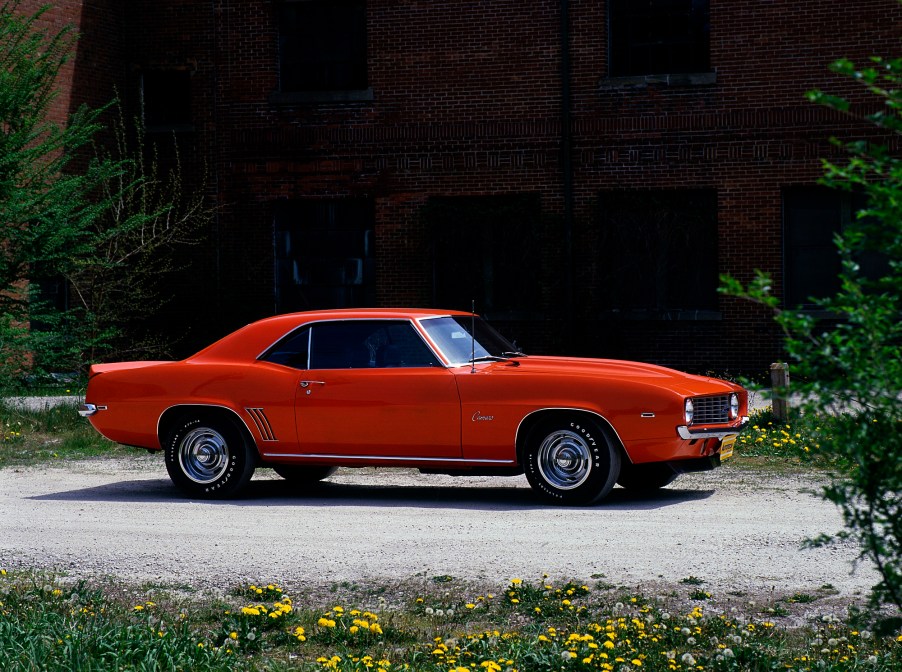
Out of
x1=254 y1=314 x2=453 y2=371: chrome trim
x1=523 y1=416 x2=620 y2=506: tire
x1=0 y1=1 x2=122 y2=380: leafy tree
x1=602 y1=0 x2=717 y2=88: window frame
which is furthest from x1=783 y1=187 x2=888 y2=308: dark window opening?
x1=523 y1=416 x2=620 y2=506: tire

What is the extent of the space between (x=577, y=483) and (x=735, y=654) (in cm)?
461

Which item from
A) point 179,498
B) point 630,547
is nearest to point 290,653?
point 630,547

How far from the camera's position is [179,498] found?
11.2 m

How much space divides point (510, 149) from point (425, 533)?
48.0 ft

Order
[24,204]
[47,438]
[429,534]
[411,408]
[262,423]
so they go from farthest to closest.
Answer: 1. [24,204]
2. [47,438]
3. [262,423]
4. [411,408]
5. [429,534]

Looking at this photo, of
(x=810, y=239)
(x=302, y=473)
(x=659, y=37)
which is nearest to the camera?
(x=302, y=473)

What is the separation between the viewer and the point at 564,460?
10.3 metres

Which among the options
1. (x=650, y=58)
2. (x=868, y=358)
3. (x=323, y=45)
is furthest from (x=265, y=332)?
(x=323, y=45)

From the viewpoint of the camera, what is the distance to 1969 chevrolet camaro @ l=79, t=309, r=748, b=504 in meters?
10.2

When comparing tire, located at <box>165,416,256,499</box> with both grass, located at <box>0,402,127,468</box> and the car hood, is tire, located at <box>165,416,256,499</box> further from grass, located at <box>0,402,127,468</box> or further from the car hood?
grass, located at <box>0,402,127,468</box>

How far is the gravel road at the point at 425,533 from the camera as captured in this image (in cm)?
774

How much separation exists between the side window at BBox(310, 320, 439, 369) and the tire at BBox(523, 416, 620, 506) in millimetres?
1127

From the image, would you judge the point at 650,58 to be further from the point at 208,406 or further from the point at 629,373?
the point at 208,406

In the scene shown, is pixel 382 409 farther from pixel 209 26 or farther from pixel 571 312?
pixel 209 26
